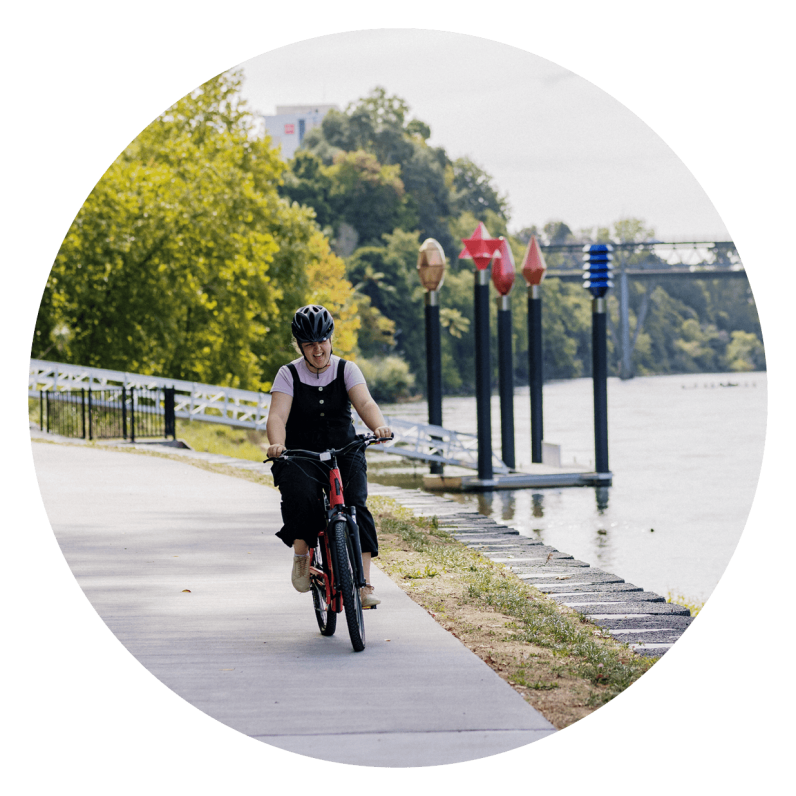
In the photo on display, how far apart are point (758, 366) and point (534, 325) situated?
9487cm

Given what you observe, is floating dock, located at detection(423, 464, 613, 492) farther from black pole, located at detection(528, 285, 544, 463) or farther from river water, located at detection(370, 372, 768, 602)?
black pole, located at detection(528, 285, 544, 463)

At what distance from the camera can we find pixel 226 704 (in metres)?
4.74

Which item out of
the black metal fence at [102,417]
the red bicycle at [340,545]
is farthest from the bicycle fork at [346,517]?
the black metal fence at [102,417]

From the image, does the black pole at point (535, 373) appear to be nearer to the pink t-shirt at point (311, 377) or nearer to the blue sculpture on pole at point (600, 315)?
the blue sculpture on pole at point (600, 315)

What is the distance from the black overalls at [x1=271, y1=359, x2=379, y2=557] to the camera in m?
5.60

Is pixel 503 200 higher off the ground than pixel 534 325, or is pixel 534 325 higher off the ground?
pixel 503 200

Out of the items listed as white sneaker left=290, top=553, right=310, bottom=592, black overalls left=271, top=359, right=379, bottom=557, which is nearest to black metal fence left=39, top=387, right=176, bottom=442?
white sneaker left=290, top=553, right=310, bottom=592

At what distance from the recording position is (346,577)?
5.42m

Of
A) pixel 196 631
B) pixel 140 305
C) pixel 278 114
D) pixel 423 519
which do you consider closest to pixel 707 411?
pixel 140 305

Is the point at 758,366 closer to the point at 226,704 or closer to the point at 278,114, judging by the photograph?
the point at 278,114

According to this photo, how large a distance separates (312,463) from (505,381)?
652 inches

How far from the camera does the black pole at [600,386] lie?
61.9ft

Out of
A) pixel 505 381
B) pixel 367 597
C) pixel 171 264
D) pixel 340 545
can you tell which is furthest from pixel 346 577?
pixel 171 264

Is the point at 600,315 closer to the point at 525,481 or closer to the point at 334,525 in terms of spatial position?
the point at 525,481
